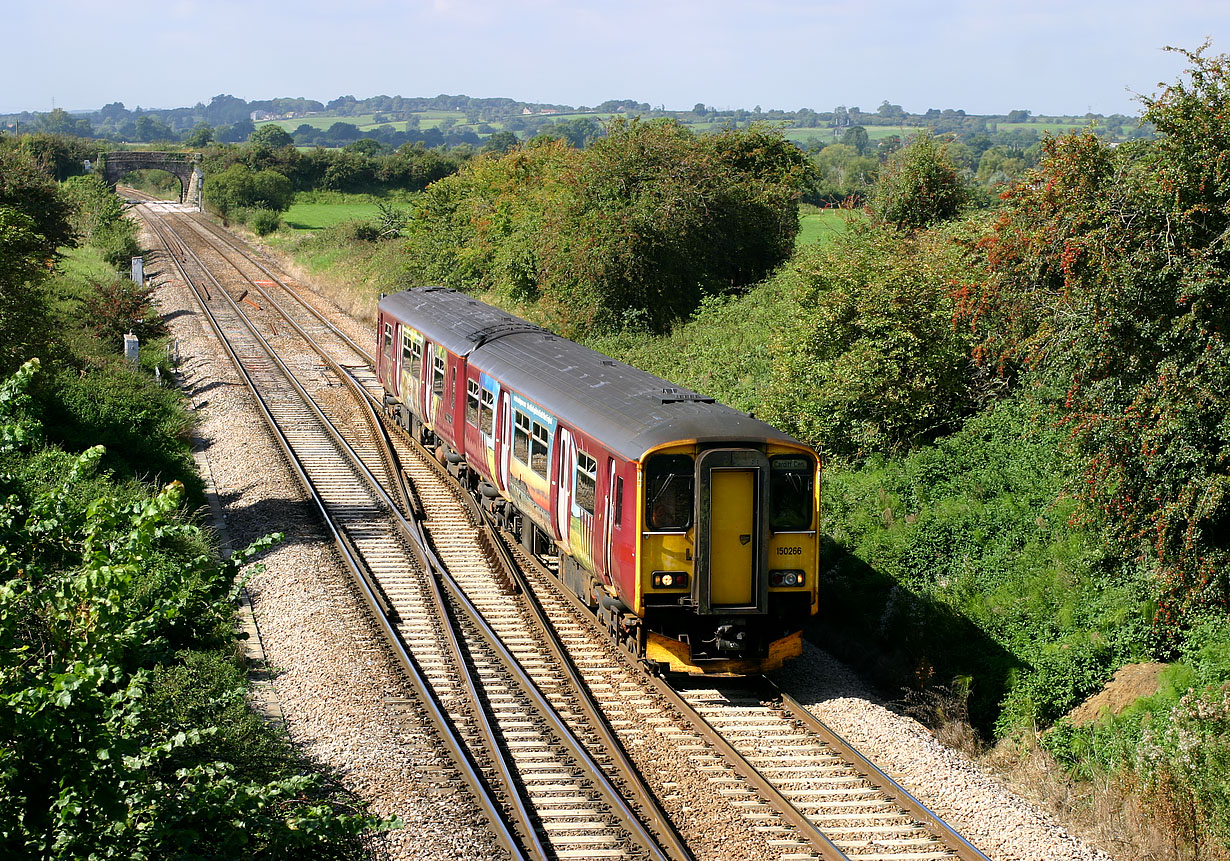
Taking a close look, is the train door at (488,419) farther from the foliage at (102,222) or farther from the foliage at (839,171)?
the foliage at (839,171)

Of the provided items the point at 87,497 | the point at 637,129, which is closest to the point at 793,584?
the point at 87,497

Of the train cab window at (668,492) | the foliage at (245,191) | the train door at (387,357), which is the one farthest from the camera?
the foliage at (245,191)

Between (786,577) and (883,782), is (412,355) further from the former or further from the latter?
(883,782)

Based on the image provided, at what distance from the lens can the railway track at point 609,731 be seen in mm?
9141

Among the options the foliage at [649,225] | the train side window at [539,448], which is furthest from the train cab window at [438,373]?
the foliage at [649,225]

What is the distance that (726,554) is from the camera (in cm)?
A: 1154

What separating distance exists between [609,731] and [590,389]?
4547mm

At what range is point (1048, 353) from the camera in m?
14.2

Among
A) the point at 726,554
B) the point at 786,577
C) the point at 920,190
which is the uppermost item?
the point at 920,190

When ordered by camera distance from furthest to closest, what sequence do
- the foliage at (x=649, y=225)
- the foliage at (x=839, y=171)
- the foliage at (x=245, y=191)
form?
the foliage at (x=245, y=191)
the foliage at (x=839, y=171)
the foliage at (x=649, y=225)

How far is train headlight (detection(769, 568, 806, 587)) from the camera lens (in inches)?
463

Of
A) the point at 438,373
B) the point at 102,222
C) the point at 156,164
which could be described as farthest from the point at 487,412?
the point at 156,164

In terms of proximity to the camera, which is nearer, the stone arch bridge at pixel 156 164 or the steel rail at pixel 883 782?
the steel rail at pixel 883 782

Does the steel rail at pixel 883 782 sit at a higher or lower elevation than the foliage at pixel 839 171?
lower
